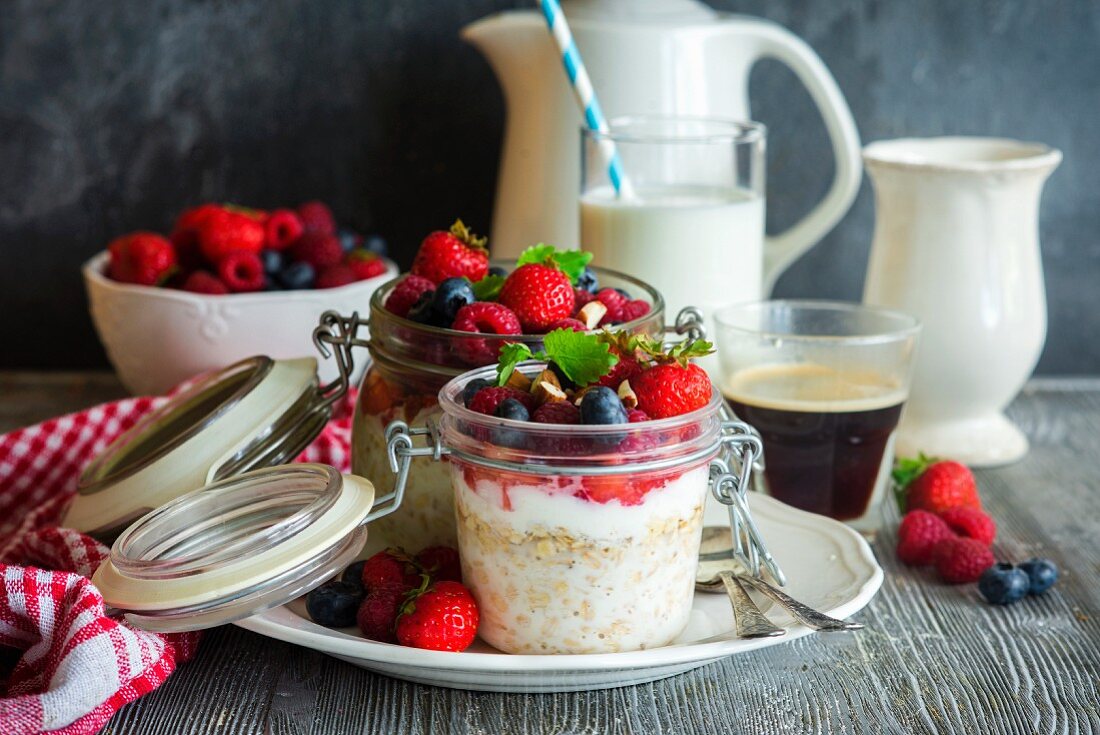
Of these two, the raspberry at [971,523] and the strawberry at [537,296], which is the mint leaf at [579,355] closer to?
the strawberry at [537,296]

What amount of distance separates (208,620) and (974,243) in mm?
830

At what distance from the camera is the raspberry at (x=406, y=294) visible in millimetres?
831

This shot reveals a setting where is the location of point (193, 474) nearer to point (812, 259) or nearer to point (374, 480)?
point (374, 480)

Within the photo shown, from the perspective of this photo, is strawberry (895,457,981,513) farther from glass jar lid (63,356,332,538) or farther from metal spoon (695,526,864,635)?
glass jar lid (63,356,332,538)

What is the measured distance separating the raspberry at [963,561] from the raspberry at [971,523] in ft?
0.12

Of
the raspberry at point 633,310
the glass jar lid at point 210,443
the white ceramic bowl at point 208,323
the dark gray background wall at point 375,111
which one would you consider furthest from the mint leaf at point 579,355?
the dark gray background wall at point 375,111

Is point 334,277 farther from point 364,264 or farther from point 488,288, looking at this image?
point 488,288

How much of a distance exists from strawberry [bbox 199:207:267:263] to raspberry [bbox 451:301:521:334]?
0.52 m

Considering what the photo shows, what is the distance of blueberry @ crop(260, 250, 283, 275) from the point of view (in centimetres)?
123

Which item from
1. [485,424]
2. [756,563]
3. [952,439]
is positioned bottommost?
[952,439]

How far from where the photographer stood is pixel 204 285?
3.94 ft

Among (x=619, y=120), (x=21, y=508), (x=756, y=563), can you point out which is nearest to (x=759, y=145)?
(x=619, y=120)

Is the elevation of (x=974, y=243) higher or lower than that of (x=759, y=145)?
lower

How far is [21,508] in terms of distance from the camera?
1074 mm
